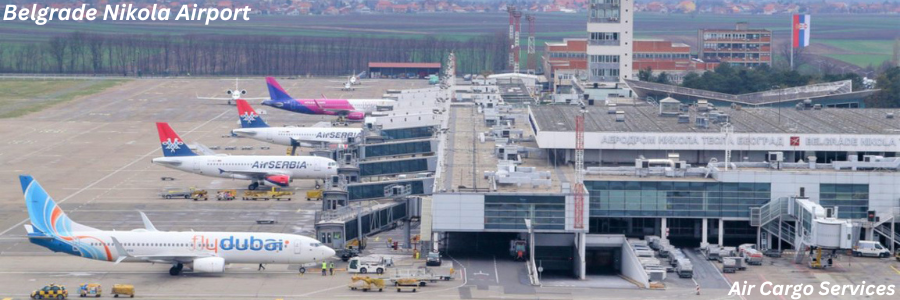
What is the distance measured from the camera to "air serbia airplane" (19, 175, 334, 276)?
271 ft

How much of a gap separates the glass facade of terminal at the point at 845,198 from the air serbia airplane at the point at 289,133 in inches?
2541

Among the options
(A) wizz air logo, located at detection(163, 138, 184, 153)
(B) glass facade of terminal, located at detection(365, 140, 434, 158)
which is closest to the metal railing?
(B) glass facade of terminal, located at detection(365, 140, 434, 158)

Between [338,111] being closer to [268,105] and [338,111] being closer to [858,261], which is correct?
[268,105]

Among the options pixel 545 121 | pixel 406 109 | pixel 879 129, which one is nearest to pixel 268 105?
pixel 406 109

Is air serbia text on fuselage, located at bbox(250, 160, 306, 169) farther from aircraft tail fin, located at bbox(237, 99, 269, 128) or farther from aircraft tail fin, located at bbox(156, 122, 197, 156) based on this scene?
aircraft tail fin, located at bbox(237, 99, 269, 128)

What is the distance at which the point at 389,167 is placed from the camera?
115500 mm

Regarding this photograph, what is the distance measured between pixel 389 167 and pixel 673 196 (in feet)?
101

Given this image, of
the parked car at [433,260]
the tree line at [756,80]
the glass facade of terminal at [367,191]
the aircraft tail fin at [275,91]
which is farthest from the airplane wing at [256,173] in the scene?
the tree line at [756,80]

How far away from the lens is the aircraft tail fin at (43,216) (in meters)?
82.9

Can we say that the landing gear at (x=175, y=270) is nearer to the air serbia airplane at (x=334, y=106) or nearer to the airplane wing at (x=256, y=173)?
the airplane wing at (x=256, y=173)

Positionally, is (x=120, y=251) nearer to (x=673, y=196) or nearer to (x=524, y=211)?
(x=524, y=211)

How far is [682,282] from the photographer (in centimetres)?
8150

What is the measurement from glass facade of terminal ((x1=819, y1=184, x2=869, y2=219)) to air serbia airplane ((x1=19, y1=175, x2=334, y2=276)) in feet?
105

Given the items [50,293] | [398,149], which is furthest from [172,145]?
[50,293]
